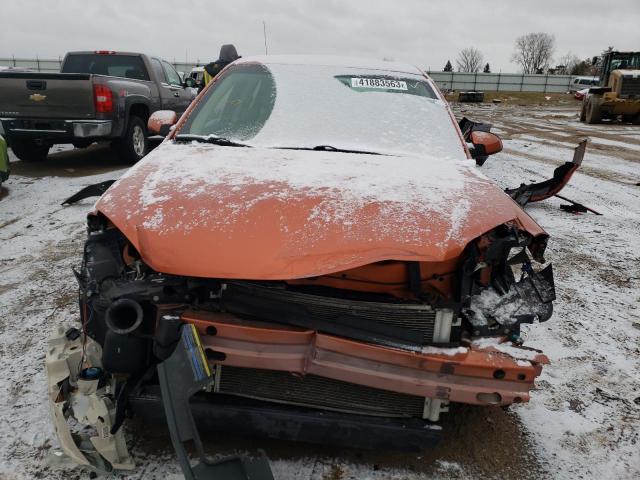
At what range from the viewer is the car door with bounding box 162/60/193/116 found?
32.1 ft

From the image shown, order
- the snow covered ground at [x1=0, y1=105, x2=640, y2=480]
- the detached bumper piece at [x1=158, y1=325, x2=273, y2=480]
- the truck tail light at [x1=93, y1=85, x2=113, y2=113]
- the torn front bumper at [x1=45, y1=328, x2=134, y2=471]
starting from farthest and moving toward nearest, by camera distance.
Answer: the truck tail light at [x1=93, y1=85, x2=113, y2=113] < the snow covered ground at [x1=0, y1=105, x2=640, y2=480] < the torn front bumper at [x1=45, y1=328, x2=134, y2=471] < the detached bumper piece at [x1=158, y1=325, x2=273, y2=480]

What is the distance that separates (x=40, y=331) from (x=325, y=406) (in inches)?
79.6

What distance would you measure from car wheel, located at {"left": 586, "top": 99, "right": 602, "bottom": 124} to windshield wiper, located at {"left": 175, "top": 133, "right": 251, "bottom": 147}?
17.7m

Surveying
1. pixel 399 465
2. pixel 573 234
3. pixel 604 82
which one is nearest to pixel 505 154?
pixel 573 234

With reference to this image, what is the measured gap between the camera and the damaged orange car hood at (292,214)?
1.91 m

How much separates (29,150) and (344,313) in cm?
824

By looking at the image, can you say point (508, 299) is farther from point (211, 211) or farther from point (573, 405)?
point (211, 211)

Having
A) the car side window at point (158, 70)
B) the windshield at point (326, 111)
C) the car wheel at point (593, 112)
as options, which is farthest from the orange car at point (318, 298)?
the car wheel at point (593, 112)

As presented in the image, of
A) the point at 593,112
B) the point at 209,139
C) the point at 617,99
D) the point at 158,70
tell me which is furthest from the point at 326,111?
the point at 617,99

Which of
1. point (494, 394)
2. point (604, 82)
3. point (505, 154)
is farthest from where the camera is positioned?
point (604, 82)

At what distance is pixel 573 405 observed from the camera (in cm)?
265

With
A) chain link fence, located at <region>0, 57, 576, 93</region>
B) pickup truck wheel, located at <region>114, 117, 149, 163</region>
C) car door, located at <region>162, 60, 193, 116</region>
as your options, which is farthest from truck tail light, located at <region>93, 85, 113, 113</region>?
chain link fence, located at <region>0, 57, 576, 93</region>

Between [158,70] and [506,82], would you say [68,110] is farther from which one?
[506,82]

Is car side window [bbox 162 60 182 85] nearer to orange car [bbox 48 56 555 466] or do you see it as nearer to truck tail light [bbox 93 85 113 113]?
truck tail light [bbox 93 85 113 113]
